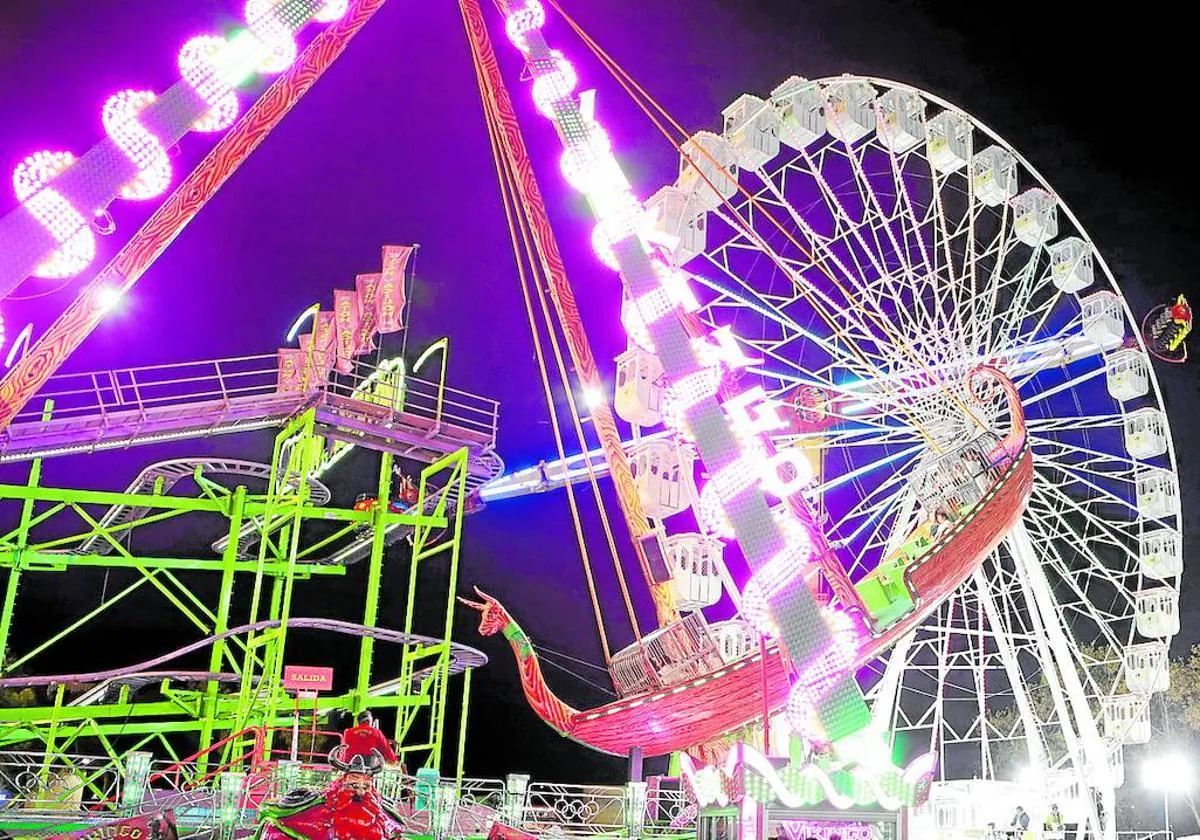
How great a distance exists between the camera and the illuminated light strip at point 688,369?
9602 mm

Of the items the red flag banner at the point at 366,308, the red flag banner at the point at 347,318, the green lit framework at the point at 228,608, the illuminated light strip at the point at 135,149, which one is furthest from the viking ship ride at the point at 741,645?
the red flag banner at the point at 366,308

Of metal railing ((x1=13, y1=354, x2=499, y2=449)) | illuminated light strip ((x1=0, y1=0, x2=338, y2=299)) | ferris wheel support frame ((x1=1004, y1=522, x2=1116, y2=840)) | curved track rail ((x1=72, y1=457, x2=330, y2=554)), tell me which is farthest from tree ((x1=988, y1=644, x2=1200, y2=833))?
illuminated light strip ((x1=0, y1=0, x2=338, y2=299))

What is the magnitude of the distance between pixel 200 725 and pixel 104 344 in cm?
751

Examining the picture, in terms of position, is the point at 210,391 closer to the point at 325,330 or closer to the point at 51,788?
the point at 325,330

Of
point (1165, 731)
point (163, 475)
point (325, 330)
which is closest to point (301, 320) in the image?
point (325, 330)

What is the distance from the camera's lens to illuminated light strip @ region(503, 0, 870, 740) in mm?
9602

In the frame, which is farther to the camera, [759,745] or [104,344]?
[104,344]

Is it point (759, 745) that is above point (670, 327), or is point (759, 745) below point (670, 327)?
below

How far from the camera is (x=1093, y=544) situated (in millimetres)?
30578

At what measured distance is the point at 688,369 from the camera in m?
11.0

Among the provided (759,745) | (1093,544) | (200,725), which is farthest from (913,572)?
(1093,544)

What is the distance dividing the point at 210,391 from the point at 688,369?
10.1m

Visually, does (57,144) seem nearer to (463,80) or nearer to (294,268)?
(294,268)

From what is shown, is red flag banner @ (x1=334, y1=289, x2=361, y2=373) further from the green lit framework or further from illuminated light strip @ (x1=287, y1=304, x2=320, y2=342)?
the green lit framework
